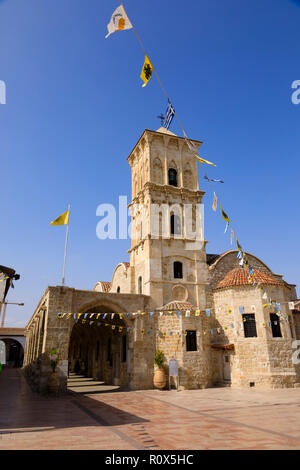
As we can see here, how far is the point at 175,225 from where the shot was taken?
24.3m

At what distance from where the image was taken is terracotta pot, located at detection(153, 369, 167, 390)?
1856 centimetres

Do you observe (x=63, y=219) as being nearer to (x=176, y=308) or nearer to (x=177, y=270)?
(x=177, y=270)

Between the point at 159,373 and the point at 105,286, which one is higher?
the point at 105,286

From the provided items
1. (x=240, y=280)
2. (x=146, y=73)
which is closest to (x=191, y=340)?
(x=240, y=280)

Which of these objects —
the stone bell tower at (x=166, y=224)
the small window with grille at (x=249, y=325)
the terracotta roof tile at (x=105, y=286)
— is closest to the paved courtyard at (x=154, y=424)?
the small window with grille at (x=249, y=325)

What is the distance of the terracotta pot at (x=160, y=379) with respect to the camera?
18562 mm

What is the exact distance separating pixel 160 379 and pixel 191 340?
303 cm

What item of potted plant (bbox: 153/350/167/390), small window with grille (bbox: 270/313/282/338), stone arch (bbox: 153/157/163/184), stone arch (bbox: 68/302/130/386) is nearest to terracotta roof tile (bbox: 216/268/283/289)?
small window with grille (bbox: 270/313/282/338)

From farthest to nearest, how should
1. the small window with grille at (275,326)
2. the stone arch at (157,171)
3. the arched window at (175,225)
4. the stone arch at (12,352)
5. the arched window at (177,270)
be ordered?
the stone arch at (12,352), the stone arch at (157,171), the arched window at (175,225), the arched window at (177,270), the small window with grille at (275,326)

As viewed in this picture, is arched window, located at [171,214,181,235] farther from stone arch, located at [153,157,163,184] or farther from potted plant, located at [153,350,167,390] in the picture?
potted plant, located at [153,350,167,390]

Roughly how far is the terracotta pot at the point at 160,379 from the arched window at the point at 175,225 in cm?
983

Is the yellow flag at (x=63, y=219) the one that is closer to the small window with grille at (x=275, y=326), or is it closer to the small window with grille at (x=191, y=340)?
the small window with grille at (x=191, y=340)
